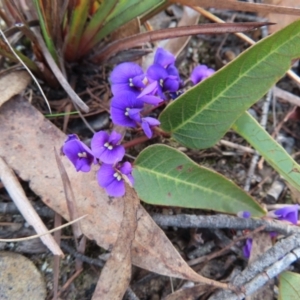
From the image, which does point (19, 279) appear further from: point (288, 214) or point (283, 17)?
point (283, 17)

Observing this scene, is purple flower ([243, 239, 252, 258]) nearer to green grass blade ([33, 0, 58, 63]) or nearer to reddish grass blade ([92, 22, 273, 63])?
reddish grass blade ([92, 22, 273, 63])

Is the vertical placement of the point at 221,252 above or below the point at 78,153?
below

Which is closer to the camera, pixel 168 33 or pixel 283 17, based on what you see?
pixel 168 33

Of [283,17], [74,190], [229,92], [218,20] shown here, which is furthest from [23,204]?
[283,17]

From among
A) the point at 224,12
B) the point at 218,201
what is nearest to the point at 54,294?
the point at 218,201

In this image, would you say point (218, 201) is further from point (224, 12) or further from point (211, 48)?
point (224, 12)

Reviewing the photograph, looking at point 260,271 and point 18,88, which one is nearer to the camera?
point 260,271
